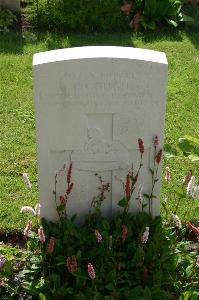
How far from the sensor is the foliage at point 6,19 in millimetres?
7723

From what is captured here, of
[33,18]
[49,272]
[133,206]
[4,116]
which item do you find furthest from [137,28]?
[49,272]

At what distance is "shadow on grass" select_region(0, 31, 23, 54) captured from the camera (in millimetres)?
7254

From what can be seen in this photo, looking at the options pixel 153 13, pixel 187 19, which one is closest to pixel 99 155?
pixel 153 13

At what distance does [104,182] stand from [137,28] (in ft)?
14.2

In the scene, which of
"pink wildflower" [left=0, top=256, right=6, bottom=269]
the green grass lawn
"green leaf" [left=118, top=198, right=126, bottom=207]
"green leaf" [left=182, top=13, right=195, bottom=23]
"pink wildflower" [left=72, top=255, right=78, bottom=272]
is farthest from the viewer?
"green leaf" [left=182, top=13, right=195, bottom=23]

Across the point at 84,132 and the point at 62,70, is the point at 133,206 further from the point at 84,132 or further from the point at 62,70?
the point at 62,70

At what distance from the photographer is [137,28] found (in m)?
7.92

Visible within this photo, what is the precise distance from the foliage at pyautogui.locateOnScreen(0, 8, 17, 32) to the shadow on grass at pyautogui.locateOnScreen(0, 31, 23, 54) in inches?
4.3

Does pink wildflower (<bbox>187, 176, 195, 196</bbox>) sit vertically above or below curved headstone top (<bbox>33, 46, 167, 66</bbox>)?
below

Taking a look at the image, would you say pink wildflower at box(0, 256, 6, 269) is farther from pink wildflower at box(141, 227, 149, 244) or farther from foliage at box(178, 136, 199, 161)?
foliage at box(178, 136, 199, 161)

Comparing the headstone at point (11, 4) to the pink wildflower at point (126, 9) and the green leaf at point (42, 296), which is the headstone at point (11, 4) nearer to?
the pink wildflower at point (126, 9)

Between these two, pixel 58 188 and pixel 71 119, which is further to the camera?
pixel 58 188

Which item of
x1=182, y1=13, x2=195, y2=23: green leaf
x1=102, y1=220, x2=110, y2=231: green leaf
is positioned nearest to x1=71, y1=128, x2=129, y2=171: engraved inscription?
x1=102, y1=220, x2=110, y2=231: green leaf

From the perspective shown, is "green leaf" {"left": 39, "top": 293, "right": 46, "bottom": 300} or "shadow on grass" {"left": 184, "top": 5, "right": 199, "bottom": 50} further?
"shadow on grass" {"left": 184, "top": 5, "right": 199, "bottom": 50}
